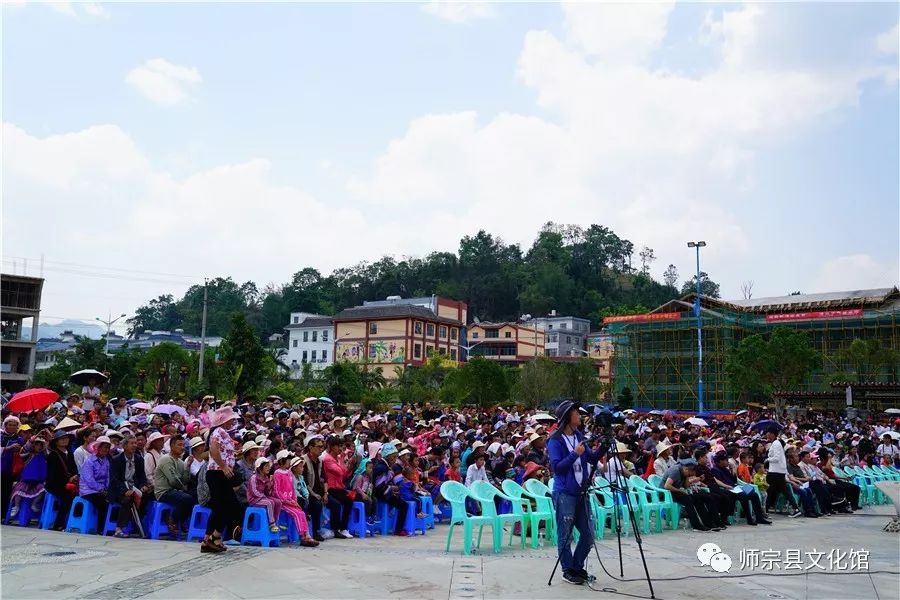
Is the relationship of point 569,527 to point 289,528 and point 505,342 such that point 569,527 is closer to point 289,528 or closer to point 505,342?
point 289,528

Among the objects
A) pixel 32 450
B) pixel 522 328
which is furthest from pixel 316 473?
pixel 522 328

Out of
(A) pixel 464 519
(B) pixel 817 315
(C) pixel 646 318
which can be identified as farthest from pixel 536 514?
(C) pixel 646 318

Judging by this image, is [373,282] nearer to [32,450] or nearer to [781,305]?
[781,305]

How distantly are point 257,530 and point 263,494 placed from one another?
0.39 m

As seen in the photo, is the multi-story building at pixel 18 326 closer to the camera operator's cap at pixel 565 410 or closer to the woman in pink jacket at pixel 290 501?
the woman in pink jacket at pixel 290 501

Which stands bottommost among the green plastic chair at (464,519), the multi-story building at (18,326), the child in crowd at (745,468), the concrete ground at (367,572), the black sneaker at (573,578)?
the concrete ground at (367,572)

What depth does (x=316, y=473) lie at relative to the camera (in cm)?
951

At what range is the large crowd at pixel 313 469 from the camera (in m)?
8.60

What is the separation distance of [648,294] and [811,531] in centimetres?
8364

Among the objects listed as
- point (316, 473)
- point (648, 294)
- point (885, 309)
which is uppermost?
point (648, 294)

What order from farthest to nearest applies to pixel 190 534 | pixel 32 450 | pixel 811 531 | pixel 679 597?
pixel 811 531 → pixel 32 450 → pixel 190 534 → pixel 679 597

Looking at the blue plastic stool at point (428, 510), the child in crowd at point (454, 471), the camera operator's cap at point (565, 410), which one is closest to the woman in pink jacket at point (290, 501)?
the blue plastic stool at point (428, 510)

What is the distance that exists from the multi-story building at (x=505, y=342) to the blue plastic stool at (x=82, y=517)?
62.3 m

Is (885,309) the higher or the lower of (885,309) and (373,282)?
the lower
